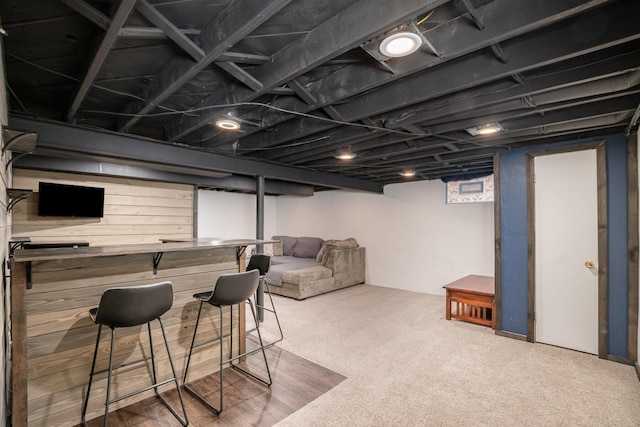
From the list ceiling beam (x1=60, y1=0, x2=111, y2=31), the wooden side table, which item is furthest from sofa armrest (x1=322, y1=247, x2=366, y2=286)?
ceiling beam (x1=60, y1=0, x2=111, y2=31)

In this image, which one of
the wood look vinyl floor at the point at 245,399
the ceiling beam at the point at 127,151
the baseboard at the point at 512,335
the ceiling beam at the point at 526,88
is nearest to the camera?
the ceiling beam at the point at 526,88

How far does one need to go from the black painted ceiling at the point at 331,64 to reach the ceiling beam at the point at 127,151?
127 mm

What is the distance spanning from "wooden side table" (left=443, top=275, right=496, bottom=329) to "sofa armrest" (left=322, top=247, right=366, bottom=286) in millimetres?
2193

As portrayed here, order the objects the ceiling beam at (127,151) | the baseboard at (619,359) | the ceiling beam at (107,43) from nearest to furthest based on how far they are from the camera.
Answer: the ceiling beam at (107,43)
the ceiling beam at (127,151)
the baseboard at (619,359)

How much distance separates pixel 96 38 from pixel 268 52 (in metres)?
0.92

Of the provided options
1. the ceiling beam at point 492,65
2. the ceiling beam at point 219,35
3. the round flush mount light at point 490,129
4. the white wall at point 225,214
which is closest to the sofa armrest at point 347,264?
the white wall at point 225,214

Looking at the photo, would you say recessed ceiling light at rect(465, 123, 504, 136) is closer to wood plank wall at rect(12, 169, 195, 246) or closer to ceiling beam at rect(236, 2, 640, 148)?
ceiling beam at rect(236, 2, 640, 148)

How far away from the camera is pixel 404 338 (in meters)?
3.54

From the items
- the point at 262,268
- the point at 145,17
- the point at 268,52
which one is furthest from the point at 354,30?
the point at 262,268

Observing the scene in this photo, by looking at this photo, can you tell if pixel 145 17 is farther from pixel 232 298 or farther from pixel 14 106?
pixel 14 106

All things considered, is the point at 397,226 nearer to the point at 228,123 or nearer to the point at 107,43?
the point at 228,123

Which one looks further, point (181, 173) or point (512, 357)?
point (181, 173)

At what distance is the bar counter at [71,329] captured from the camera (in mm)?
1809

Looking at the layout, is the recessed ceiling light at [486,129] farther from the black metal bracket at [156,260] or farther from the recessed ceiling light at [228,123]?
the black metal bracket at [156,260]
